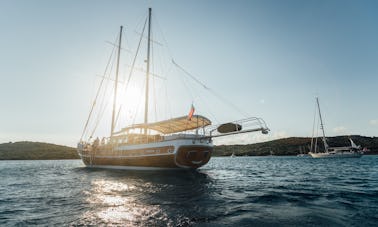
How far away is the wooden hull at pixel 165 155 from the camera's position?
23.7 m

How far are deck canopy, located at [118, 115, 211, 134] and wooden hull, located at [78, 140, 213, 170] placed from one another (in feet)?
9.24

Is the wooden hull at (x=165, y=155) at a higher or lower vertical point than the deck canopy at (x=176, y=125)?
lower

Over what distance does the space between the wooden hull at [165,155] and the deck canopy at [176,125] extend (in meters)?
2.82

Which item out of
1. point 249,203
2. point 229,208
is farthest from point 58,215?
point 249,203

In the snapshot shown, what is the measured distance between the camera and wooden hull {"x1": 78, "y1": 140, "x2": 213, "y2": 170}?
77.6ft

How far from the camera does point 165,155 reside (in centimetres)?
2419

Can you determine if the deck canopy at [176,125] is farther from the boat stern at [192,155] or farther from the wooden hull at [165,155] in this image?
the wooden hull at [165,155]

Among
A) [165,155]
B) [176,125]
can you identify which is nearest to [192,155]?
[165,155]

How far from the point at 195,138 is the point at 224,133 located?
3865 millimetres

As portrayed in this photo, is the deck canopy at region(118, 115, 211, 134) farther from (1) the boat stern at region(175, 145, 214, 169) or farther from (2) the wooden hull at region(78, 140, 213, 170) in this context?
(2) the wooden hull at region(78, 140, 213, 170)

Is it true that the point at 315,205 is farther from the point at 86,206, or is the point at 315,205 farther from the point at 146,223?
the point at 86,206

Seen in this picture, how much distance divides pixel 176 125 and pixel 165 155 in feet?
18.8

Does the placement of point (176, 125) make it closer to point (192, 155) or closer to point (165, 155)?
point (165, 155)

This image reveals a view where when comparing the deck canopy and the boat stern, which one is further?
the deck canopy
